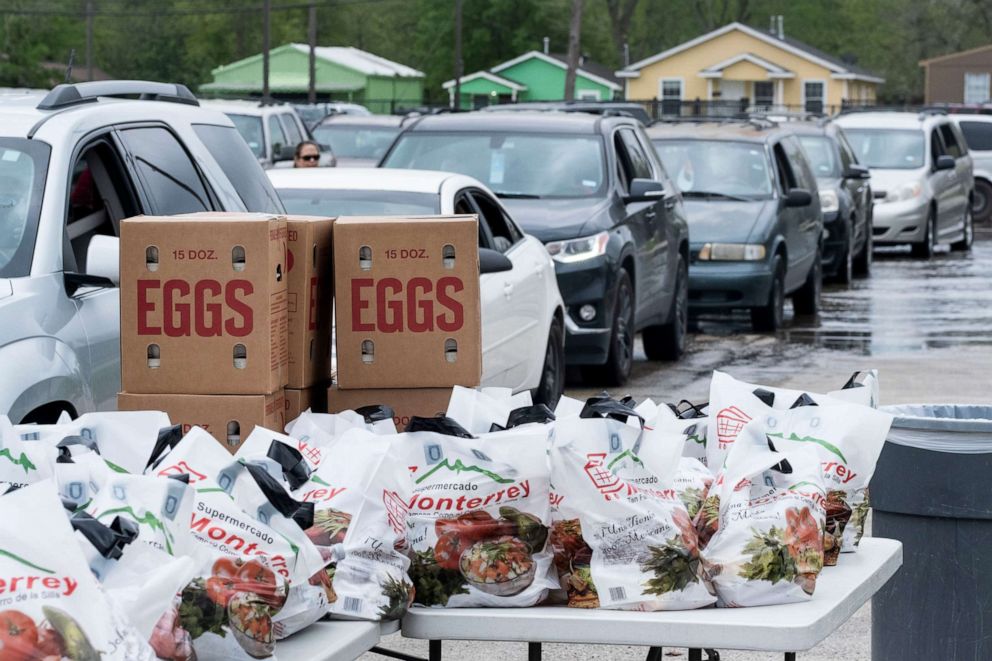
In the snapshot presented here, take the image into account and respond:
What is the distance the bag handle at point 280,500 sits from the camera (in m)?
3.25

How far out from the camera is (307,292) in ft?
14.8

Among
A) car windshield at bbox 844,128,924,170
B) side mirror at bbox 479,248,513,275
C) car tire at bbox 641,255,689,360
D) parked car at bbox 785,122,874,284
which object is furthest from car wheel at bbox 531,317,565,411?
car windshield at bbox 844,128,924,170

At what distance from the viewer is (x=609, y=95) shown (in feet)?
286

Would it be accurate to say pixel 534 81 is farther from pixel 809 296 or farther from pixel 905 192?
pixel 809 296

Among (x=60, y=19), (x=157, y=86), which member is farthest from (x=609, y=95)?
(x=157, y=86)

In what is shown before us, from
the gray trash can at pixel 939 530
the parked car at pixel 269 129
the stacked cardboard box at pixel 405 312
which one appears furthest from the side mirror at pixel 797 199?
the stacked cardboard box at pixel 405 312

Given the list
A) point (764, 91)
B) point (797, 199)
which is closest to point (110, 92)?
point (797, 199)

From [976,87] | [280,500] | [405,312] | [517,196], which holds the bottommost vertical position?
[280,500]

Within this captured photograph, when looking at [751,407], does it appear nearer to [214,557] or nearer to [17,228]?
[214,557]

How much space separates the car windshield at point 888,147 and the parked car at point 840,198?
245 cm

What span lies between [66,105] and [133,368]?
195cm

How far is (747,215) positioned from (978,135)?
18.9 metres

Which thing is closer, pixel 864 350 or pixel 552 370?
pixel 552 370

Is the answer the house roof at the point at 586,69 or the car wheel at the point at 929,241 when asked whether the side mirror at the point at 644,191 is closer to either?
the car wheel at the point at 929,241
